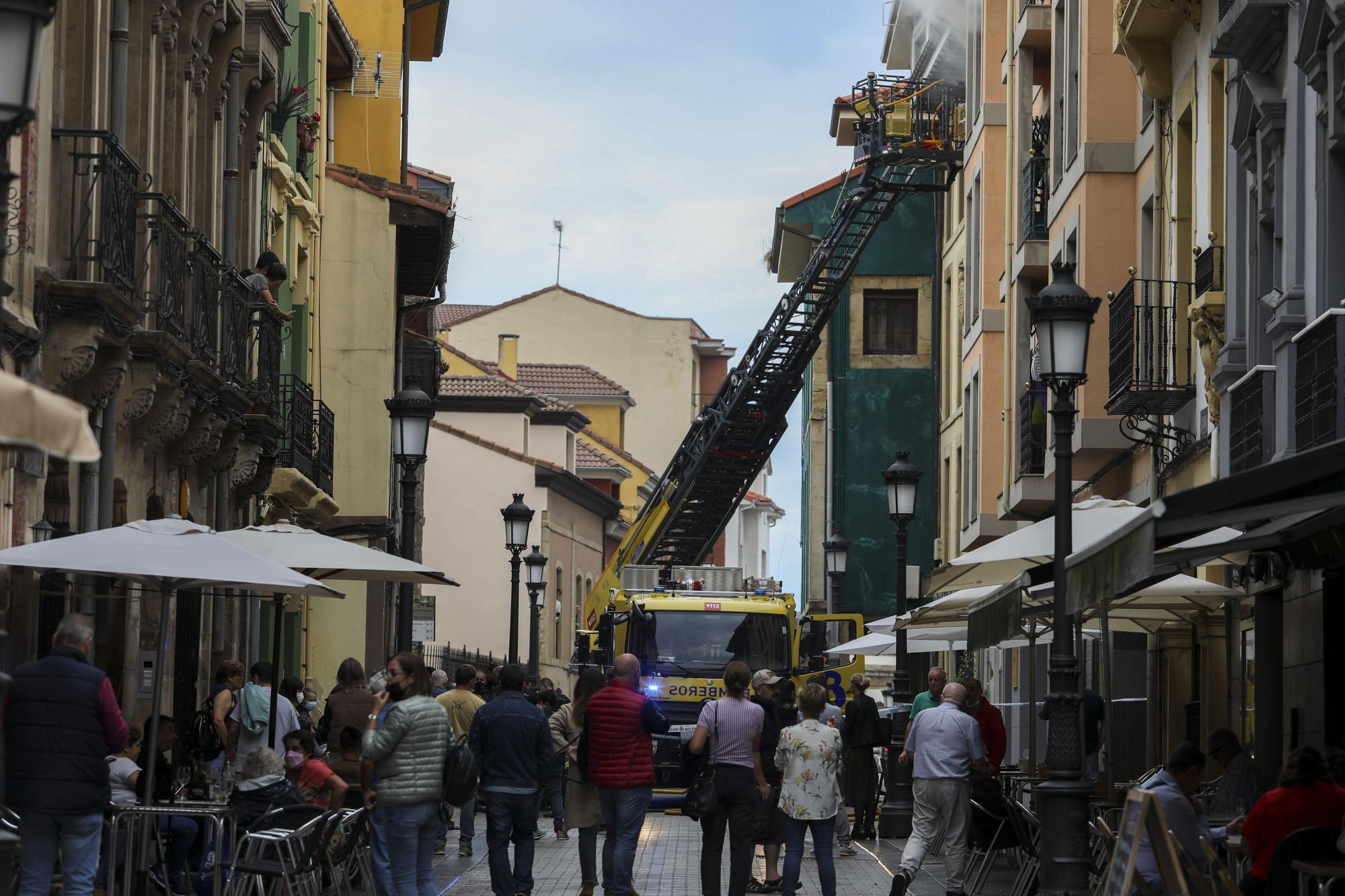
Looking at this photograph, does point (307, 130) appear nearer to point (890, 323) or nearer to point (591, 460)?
point (890, 323)

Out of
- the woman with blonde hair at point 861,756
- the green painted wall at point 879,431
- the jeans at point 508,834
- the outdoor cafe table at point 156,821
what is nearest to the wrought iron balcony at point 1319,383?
the jeans at point 508,834

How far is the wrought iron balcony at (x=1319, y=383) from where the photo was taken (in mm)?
15469

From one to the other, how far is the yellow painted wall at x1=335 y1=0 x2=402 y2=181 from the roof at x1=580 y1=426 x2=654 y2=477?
3124 centimetres

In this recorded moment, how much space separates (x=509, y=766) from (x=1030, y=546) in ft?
15.5

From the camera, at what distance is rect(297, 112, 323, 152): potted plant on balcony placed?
31487 millimetres

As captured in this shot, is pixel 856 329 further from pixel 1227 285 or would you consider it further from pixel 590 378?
pixel 1227 285

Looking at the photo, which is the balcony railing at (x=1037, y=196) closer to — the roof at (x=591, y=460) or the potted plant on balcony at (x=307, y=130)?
the potted plant on balcony at (x=307, y=130)

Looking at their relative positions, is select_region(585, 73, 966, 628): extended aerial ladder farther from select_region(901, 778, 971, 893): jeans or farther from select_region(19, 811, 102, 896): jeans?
select_region(19, 811, 102, 896): jeans

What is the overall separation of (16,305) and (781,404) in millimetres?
25799

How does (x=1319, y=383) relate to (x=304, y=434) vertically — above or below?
below

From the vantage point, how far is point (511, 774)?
1518 centimetres

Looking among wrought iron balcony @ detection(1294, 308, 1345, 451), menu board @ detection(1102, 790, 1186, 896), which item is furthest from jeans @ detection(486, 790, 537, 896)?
wrought iron balcony @ detection(1294, 308, 1345, 451)

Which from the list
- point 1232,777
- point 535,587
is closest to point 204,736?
point 1232,777

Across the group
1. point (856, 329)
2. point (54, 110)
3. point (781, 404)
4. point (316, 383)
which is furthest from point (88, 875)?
point (856, 329)
